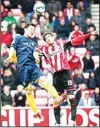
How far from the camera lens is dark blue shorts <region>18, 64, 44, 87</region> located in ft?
49.0

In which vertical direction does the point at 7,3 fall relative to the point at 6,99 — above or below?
above

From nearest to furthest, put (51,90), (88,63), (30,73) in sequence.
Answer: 1. (51,90)
2. (30,73)
3. (88,63)

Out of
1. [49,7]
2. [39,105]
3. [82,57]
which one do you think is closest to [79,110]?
[39,105]

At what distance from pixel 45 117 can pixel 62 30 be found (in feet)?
13.6

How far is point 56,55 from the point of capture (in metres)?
15.0

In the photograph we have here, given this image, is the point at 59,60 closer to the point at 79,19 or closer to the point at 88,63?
the point at 88,63

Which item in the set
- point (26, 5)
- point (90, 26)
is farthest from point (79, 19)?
point (26, 5)

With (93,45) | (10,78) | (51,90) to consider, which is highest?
(93,45)

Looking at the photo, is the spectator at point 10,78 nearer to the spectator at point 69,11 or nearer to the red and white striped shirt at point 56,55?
the spectator at point 69,11

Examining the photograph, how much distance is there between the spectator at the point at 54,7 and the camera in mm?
21453

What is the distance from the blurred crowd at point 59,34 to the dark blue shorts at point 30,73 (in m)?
2.08

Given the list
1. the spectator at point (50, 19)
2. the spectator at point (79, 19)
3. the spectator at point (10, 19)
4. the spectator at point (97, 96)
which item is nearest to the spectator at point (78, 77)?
the spectator at point (97, 96)

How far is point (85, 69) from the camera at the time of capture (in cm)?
1894

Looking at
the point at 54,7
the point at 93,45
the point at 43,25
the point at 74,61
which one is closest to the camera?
the point at 74,61
